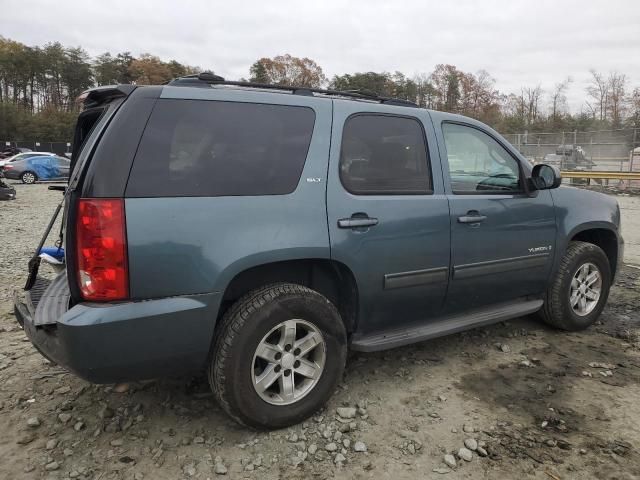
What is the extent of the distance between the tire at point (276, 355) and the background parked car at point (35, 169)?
2448 centimetres

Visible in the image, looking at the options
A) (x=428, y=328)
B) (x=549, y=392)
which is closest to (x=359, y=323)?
(x=428, y=328)

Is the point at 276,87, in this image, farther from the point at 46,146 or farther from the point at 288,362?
the point at 46,146

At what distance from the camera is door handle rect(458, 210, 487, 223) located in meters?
3.45

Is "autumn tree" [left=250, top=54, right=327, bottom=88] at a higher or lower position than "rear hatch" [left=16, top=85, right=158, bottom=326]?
higher

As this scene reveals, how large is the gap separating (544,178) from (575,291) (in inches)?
44.8

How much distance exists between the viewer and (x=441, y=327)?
11.4 feet

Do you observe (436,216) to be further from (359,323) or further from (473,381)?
Result: (473,381)

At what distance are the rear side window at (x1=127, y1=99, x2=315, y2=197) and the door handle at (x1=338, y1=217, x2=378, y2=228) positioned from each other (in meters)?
0.36

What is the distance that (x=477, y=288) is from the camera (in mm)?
3625

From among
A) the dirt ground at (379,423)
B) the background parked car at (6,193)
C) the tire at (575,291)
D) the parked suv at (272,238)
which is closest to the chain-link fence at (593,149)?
the tire at (575,291)

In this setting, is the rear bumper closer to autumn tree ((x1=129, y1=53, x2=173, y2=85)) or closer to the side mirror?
the side mirror

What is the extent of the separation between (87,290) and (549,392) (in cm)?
290

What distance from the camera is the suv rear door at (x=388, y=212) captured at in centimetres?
299

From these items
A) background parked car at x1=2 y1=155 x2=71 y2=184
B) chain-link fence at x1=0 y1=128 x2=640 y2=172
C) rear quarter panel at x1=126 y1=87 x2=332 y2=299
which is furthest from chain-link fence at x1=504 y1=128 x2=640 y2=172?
rear quarter panel at x1=126 y1=87 x2=332 y2=299
